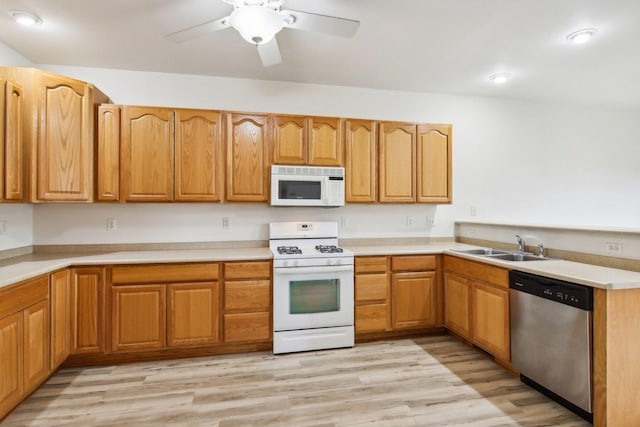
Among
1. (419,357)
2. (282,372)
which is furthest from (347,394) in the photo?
(419,357)

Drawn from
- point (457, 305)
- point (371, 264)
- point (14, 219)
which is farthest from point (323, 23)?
point (14, 219)

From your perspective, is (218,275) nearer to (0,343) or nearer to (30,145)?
(0,343)

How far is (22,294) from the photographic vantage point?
6.84ft

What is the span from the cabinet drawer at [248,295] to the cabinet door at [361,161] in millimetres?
1230

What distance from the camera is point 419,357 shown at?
290 cm

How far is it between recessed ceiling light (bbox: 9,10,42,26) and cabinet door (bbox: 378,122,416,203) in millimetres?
2919

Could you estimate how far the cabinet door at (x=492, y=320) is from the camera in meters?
2.54

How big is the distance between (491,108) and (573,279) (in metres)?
2.79

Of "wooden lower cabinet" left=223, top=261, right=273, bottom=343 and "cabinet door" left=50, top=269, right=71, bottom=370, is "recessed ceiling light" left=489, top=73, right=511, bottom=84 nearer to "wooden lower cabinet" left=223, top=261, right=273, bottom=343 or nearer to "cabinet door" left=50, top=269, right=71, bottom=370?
"wooden lower cabinet" left=223, top=261, right=273, bottom=343

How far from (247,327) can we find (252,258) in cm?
62

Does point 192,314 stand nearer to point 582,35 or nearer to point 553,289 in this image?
point 553,289

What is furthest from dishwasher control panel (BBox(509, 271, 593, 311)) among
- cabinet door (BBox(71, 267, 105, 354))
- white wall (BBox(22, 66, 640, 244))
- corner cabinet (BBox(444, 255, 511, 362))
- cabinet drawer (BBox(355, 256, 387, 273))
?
cabinet door (BBox(71, 267, 105, 354))

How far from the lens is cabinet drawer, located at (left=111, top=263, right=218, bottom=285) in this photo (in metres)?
2.72

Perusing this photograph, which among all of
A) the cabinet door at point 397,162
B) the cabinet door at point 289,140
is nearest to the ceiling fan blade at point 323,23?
the cabinet door at point 289,140
